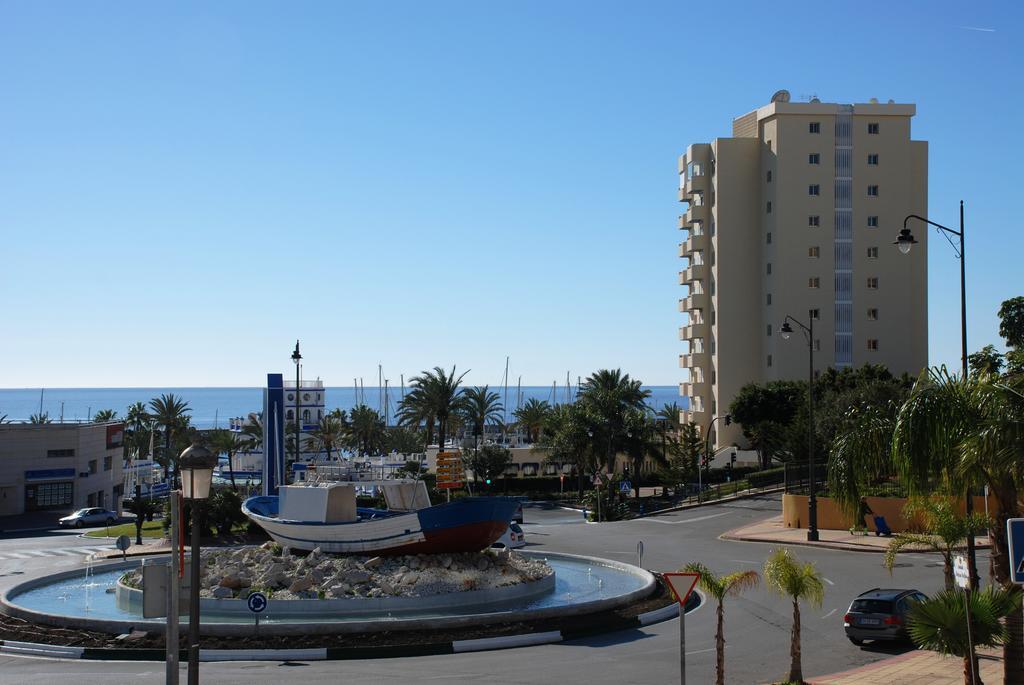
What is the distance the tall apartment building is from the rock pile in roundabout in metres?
60.2

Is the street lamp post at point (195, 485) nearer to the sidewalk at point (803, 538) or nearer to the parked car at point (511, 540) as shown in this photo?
the parked car at point (511, 540)

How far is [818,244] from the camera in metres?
87.4

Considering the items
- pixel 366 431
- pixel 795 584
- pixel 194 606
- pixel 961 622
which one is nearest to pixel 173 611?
pixel 194 606

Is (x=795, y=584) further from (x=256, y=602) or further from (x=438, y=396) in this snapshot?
(x=438, y=396)

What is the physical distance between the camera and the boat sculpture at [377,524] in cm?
3084

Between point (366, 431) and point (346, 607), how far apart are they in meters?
80.5

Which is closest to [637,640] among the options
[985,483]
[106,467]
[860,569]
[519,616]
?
[519,616]

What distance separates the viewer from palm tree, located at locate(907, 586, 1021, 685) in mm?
13711

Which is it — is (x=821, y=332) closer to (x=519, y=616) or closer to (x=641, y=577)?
(x=641, y=577)

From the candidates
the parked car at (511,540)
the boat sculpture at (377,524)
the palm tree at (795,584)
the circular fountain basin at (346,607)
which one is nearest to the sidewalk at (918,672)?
the palm tree at (795,584)

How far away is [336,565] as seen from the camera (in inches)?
1197

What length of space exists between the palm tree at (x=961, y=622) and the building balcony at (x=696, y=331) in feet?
262

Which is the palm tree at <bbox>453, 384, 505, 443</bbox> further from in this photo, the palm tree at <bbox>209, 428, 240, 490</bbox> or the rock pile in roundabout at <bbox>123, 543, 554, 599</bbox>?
the rock pile in roundabout at <bbox>123, 543, 554, 599</bbox>

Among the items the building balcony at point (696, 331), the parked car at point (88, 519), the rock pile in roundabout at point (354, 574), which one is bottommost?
the parked car at point (88, 519)
